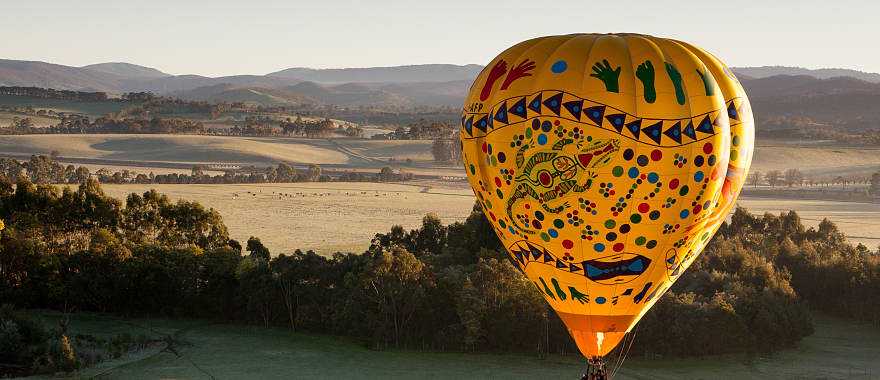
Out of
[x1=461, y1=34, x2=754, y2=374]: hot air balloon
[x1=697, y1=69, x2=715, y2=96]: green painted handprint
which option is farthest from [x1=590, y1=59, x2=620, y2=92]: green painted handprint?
[x1=697, y1=69, x2=715, y2=96]: green painted handprint

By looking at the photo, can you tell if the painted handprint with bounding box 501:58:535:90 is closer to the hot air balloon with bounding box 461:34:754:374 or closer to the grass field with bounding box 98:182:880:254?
the hot air balloon with bounding box 461:34:754:374

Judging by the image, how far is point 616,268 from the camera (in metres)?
19.0

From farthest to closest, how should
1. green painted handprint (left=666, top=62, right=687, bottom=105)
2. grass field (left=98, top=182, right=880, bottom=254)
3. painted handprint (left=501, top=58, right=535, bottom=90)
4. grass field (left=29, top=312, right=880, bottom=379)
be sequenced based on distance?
grass field (left=98, top=182, right=880, bottom=254), grass field (left=29, top=312, right=880, bottom=379), painted handprint (left=501, top=58, right=535, bottom=90), green painted handprint (left=666, top=62, right=687, bottom=105)

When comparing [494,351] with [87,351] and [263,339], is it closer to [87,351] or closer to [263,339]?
[263,339]

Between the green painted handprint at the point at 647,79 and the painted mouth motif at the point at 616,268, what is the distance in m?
2.85

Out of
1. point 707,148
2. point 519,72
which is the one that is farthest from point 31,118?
point 707,148

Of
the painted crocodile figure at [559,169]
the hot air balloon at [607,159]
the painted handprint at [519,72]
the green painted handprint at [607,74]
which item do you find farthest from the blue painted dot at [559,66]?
the painted crocodile figure at [559,169]

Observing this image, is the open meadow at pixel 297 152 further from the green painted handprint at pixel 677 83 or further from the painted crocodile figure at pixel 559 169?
the green painted handprint at pixel 677 83

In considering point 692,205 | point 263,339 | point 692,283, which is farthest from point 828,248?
point 692,205

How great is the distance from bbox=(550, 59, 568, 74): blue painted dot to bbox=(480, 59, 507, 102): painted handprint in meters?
1.04

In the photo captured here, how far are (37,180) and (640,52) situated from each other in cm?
7667

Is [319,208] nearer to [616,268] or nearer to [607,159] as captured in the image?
[616,268]

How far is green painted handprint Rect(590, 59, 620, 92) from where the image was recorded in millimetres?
18047

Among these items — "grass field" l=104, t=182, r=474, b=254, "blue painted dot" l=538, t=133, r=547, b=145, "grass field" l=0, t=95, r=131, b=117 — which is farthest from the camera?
"grass field" l=0, t=95, r=131, b=117
